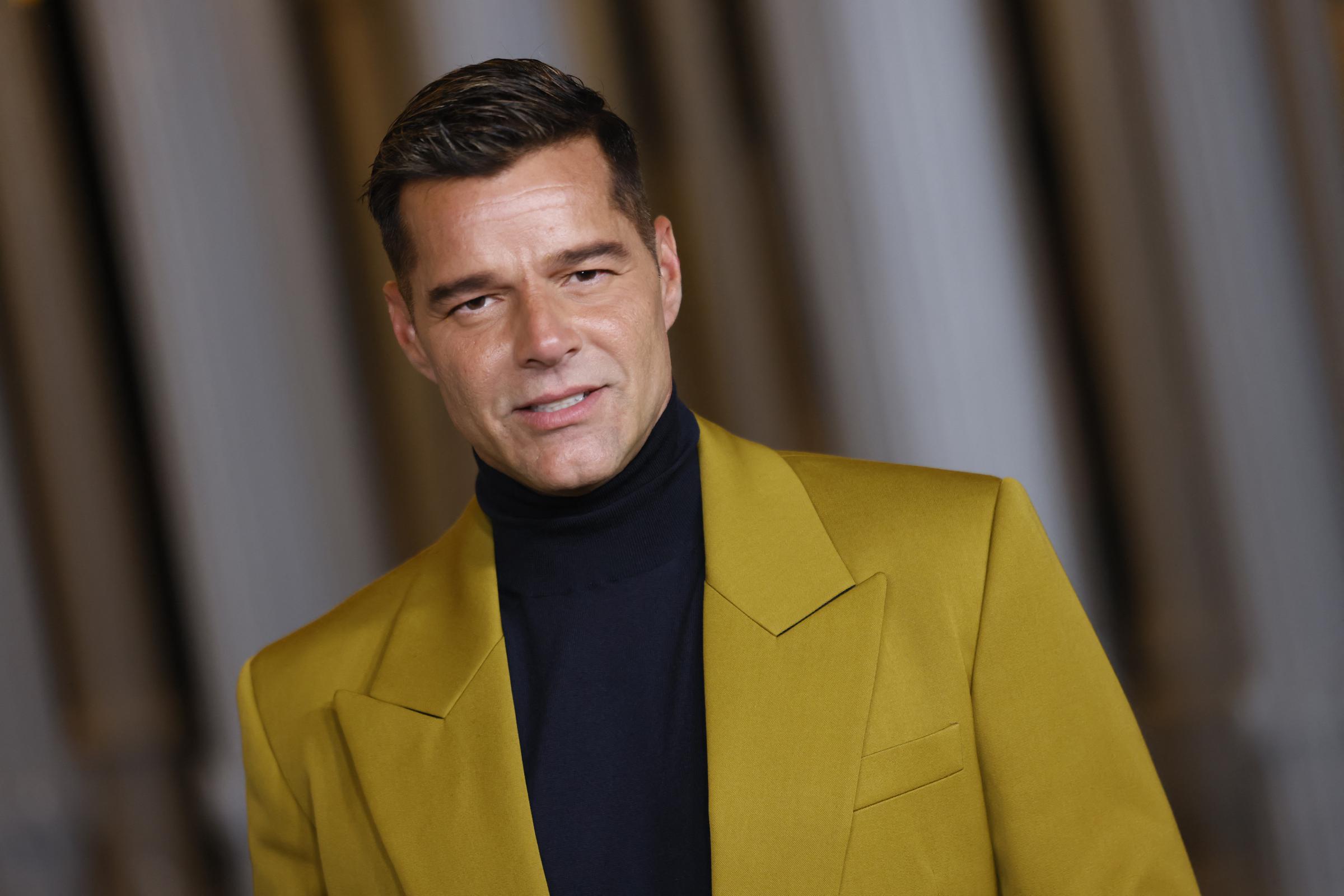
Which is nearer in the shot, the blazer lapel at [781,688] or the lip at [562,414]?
the blazer lapel at [781,688]

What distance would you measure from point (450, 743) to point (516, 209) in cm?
61

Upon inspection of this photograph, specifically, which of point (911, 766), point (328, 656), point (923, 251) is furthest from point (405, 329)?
point (923, 251)

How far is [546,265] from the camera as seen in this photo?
139cm

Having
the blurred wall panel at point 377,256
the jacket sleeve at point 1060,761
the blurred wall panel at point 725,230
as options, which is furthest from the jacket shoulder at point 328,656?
the blurred wall panel at point 377,256

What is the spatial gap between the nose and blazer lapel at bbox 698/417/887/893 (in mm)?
246

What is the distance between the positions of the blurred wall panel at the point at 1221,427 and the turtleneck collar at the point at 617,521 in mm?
1378

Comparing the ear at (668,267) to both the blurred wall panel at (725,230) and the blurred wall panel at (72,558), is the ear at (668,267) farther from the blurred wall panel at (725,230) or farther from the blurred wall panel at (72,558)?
the blurred wall panel at (72,558)

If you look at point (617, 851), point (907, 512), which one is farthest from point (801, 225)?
point (617, 851)

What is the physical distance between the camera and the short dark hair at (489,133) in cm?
140

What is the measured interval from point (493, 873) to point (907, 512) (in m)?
0.60

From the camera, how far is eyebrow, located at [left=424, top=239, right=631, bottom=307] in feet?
4.56

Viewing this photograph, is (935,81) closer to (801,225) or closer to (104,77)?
(801,225)

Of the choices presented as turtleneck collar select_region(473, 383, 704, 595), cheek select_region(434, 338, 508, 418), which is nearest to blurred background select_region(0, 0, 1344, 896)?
turtleneck collar select_region(473, 383, 704, 595)

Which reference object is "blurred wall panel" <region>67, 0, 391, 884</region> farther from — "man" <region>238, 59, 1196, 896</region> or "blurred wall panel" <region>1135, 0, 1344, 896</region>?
"blurred wall panel" <region>1135, 0, 1344, 896</region>
